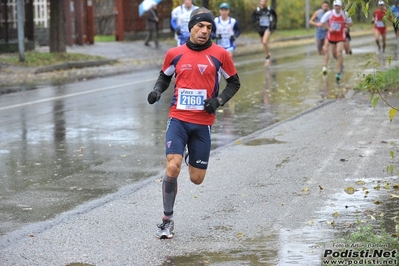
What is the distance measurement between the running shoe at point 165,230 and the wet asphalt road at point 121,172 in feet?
0.34

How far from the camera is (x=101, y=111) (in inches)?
618

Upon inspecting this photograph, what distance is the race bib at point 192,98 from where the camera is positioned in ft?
23.7

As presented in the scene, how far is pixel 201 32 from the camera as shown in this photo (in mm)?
7164

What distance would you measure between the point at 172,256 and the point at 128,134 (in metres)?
6.61

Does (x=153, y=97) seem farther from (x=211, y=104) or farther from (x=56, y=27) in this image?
(x=56, y=27)

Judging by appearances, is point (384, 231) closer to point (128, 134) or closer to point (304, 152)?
point (304, 152)

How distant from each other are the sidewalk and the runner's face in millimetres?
1535

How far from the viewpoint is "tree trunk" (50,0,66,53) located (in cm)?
2755

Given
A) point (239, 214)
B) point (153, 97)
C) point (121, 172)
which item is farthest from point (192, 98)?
point (121, 172)

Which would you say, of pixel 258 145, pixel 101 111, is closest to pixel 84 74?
pixel 101 111

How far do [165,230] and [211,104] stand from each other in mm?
1054

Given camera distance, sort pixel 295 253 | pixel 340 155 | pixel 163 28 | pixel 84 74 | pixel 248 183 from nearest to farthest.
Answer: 1. pixel 295 253
2. pixel 248 183
3. pixel 340 155
4. pixel 84 74
5. pixel 163 28

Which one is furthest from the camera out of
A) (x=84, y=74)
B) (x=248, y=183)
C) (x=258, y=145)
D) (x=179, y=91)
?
(x=84, y=74)

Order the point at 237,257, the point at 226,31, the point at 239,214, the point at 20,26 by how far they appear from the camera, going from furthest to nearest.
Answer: the point at 20,26
the point at 226,31
the point at 239,214
the point at 237,257
